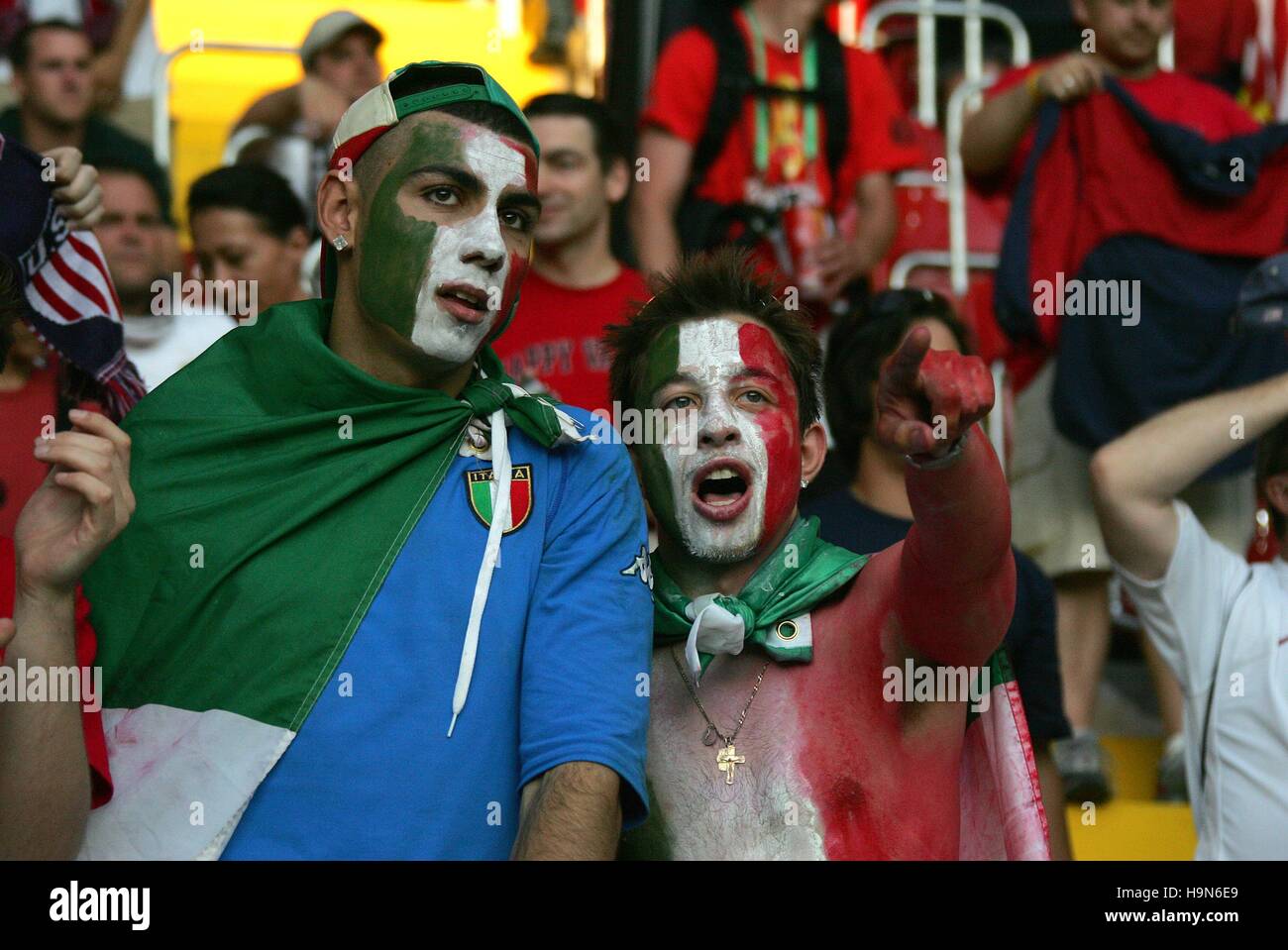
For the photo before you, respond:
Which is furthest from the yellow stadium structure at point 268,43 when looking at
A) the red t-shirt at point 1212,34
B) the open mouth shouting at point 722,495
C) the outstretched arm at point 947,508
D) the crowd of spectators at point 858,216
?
the outstretched arm at point 947,508

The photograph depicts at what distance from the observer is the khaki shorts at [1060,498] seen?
6023 mm

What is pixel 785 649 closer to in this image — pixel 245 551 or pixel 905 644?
pixel 905 644

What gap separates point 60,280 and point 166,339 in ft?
3.81

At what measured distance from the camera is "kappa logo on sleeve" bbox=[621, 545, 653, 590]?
3812 mm

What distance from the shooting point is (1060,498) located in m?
6.15

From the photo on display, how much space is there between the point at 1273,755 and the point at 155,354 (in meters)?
3.10

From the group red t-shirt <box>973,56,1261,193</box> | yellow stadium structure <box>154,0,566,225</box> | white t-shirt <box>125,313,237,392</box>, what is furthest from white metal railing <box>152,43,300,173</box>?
red t-shirt <box>973,56,1261,193</box>

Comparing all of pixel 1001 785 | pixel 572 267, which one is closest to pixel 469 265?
pixel 1001 785

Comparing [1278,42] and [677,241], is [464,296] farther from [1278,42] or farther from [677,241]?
[1278,42]

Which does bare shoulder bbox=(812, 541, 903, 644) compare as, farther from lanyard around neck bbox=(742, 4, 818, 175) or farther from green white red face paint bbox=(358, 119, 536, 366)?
lanyard around neck bbox=(742, 4, 818, 175)

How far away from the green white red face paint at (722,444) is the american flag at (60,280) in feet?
4.11

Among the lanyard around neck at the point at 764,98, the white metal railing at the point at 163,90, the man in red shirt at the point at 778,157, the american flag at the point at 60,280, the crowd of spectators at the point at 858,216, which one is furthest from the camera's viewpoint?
the white metal railing at the point at 163,90

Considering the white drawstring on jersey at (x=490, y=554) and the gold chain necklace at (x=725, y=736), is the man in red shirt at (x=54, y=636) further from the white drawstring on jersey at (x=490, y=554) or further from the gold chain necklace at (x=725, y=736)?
the gold chain necklace at (x=725, y=736)
